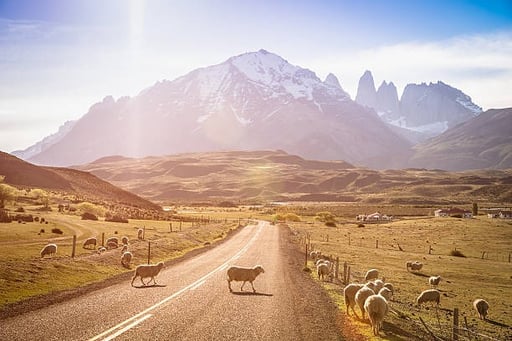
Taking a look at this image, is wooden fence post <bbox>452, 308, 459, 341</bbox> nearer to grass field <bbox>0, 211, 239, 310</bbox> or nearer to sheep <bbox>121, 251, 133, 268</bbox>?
grass field <bbox>0, 211, 239, 310</bbox>

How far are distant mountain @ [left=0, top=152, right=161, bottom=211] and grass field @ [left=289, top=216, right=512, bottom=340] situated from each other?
79.4 metres

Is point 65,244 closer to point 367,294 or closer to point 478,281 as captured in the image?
point 367,294

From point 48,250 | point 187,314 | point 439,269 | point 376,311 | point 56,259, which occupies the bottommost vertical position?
point 439,269

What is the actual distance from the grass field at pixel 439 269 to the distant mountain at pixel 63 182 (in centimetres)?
7937

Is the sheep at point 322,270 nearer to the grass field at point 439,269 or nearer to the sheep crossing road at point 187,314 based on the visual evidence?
the grass field at point 439,269

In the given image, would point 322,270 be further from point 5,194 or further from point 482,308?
point 5,194

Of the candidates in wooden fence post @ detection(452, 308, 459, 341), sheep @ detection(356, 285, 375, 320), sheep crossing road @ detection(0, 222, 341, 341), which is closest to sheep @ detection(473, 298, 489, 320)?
sheep crossing road @ detection(0, 222, 341, 341)

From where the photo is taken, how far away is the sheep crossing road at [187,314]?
1488 cm

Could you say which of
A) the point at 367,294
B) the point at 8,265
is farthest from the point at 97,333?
the point at 8,265

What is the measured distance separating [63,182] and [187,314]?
128 metres

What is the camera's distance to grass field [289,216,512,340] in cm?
2312

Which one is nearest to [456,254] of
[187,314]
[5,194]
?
[187,314]

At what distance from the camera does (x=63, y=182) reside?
13300cm

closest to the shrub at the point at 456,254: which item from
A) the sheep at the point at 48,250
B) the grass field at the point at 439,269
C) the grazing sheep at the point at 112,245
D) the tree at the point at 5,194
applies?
the grass field at the point at 439,269
